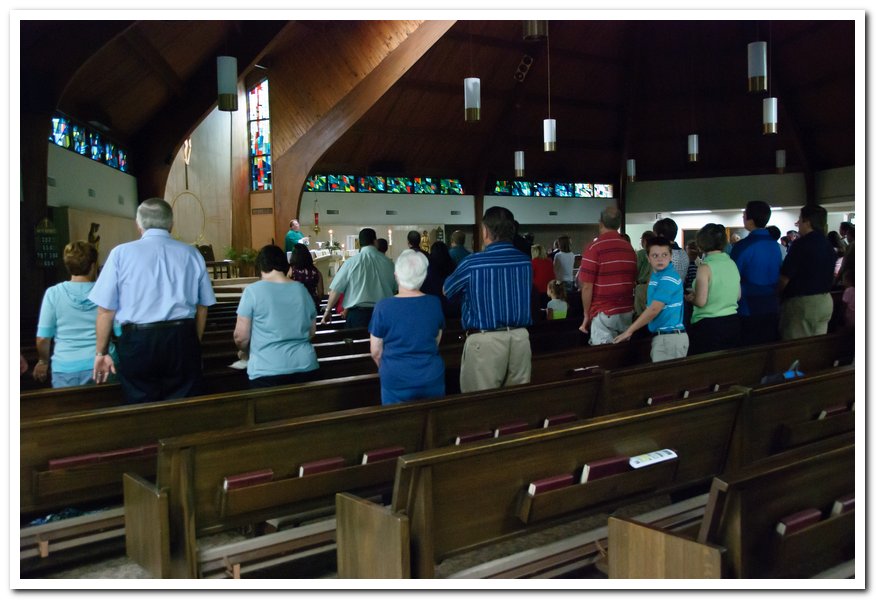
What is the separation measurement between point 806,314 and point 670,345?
60.4 inches

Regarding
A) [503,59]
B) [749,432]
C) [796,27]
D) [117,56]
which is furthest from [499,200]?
[749,432]

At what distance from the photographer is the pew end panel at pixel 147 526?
7.68 ft

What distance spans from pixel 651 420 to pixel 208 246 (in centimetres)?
1236

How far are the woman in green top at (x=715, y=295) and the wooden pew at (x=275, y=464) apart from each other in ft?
5.61

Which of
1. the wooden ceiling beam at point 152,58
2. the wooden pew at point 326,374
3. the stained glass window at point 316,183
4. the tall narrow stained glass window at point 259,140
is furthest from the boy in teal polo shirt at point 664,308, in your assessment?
the stained glass window at point 316,183

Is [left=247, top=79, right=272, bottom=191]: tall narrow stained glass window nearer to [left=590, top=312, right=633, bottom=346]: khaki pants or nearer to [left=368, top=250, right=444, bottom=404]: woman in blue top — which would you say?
[left=590, top=312, right=633, bottom=346]: khaki pants

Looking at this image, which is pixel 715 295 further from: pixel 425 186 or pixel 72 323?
pixel 425 186

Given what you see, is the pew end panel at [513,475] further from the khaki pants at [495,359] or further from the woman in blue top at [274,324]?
the woman in blue top at [274,324]

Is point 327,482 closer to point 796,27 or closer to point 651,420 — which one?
point 651,420

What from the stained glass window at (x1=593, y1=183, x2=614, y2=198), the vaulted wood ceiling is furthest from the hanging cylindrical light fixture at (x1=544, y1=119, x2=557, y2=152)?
the stained glass window at (x1=593, y1=183, x2=614, y2=198)

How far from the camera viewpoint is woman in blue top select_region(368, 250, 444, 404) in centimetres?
322

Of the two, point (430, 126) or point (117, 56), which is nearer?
point (117, 56)
